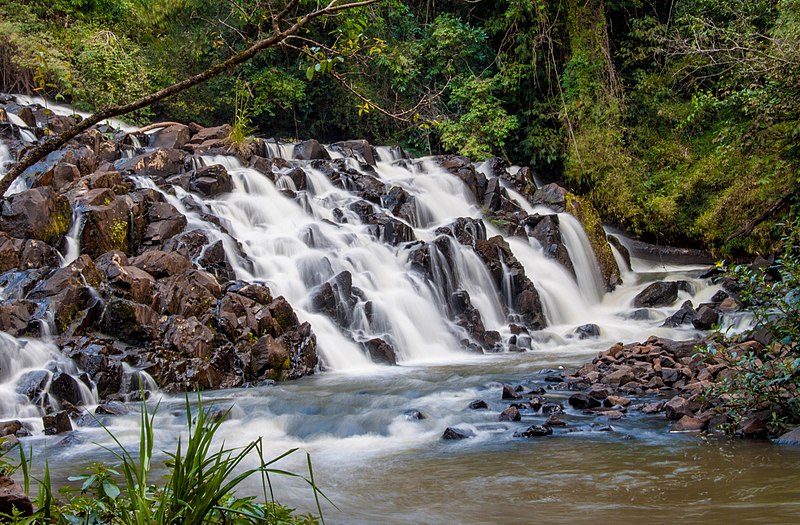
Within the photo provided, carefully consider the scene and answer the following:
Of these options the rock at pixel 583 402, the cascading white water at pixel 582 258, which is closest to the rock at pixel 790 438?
the rock at pixel 583 402

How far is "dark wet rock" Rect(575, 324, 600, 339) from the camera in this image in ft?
44.2

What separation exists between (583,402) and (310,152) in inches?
473

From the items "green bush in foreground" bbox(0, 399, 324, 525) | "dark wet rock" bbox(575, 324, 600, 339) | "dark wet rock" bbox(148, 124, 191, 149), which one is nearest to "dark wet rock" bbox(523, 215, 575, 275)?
"dark wet rock" bbox(575, 324, 600, 339)

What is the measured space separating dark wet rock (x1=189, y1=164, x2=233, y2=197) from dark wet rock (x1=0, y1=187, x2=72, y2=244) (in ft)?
11.6

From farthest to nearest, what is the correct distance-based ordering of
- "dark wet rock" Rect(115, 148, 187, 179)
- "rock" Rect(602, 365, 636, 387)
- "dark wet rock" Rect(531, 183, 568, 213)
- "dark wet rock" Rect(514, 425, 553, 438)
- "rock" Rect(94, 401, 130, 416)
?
1. "dark wet rock" Rect(531, 183, 568, 213)
2. "dark wet rock" Rect(115, 148, 187, 179)
3. "rock" Rect(602, 365, 636, 387)
4. "rock" Rect(94, 401, 130, 416)
5. "dark wet rock" Rect(514, 425, 553, 438)

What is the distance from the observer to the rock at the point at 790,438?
6148 millimetres

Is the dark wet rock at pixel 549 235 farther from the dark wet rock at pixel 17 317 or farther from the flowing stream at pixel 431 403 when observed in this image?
the dark wet rock at pixel 17 317

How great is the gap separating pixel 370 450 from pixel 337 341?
4.72m

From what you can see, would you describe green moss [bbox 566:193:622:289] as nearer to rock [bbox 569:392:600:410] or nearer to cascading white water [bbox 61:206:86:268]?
rock [bbox 569:392:600:410]

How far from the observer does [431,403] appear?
28.5 feet

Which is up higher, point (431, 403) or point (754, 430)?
point (431, 403)

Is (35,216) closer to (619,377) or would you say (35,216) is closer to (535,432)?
(535,432)

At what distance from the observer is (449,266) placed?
46.9ft

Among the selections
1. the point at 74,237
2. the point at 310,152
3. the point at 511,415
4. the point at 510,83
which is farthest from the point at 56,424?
the point at 510,83
